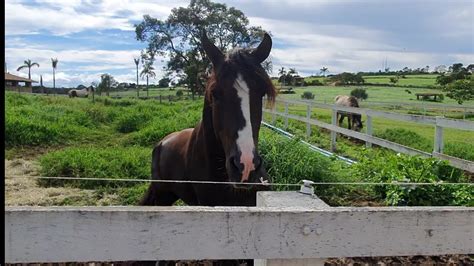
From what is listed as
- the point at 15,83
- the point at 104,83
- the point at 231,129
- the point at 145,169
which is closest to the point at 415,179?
the point at 231,129

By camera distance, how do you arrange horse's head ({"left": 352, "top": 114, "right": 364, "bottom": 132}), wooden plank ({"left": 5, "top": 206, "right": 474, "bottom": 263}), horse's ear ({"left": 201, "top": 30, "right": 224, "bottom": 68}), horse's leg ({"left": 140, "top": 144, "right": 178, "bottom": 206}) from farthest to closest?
horse's head ({"left": 352, "top": 114, "right": 364, "bottom": 132}) < horse's leg ({"left": 140, "top": 144, "right": 178, "bottom": 206}) < horse's ear ({"left": 201, "top": 30, "right": 224, "bottom": 68}) < wooden plank ({"left": 5, "top": 206, "right": 474, "bottom": 263})

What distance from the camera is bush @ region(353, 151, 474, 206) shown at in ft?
14.5

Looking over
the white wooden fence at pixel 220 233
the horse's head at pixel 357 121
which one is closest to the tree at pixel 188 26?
the horse's head at pixel 357 121

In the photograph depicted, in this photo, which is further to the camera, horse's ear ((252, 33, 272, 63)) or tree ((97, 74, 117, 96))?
tree ((97, 74, 117, 96))

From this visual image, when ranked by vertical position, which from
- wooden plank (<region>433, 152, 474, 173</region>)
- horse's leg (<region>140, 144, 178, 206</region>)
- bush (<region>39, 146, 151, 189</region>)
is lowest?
bush (<region>39, 146, 151, 189</region>)

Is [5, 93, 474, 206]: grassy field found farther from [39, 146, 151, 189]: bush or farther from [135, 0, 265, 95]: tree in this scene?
[135, 0, 265, 95]: tree

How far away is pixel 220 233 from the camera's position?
1568 mm

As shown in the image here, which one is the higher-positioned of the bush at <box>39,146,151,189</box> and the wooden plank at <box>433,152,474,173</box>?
the wooden plank at <box>433,152,474,173</box>

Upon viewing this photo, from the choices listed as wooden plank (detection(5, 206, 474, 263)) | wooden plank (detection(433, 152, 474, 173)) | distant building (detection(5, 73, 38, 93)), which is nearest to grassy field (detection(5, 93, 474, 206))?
wooden plank (detection(433, 152, 474, 173))

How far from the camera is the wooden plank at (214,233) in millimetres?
1521

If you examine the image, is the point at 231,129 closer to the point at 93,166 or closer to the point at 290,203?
the point at 290,203

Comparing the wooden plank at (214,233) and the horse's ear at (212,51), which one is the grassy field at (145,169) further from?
the wooden plank at (214,233)

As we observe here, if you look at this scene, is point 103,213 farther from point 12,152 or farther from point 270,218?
point 12,152

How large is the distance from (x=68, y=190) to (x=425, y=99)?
4363 cm
